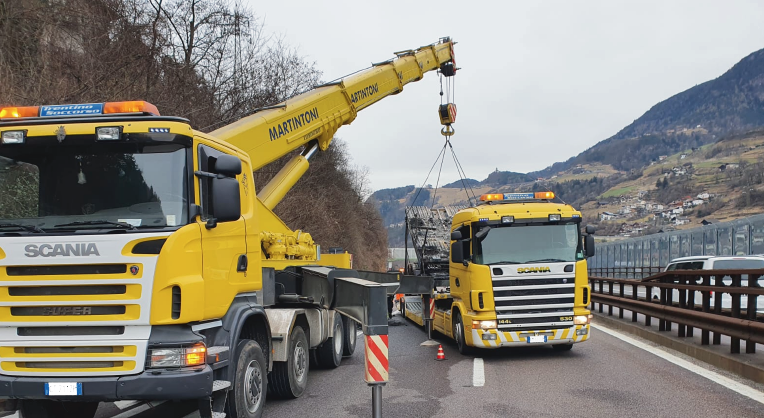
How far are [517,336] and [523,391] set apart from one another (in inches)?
104

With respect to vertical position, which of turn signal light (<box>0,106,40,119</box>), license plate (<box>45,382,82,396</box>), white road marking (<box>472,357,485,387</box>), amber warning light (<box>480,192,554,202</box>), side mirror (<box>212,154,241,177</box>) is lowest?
white road marking (<box>472,357,485,387</box>)

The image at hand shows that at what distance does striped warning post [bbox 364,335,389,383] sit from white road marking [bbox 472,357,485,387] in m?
2.75

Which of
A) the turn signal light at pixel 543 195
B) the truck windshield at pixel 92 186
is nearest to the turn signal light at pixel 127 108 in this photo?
the truck windshield at pixel 92 186

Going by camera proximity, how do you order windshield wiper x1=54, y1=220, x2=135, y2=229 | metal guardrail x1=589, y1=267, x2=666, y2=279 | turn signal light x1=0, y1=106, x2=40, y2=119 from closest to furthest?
windshield wiper x1=54, y1=220, x2=135, y2=229, turn signal light x1=0, y1=106, x2=40, y2=119, metal guardrail x1=589, y1=267, x2=666, y2=279

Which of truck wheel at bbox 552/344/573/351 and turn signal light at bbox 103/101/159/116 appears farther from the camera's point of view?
truck wheel at bbox 552/344/573/351

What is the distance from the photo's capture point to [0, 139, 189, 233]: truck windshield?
18.0 ft

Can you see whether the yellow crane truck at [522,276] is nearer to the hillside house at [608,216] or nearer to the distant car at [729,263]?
the distant car at [729,263]

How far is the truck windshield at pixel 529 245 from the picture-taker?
1115 centimetres

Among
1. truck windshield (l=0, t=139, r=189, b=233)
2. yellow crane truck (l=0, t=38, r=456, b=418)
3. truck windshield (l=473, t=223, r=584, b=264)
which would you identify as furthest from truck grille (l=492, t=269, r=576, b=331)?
truck windshield (l=0, t=139, r=189, b=233)

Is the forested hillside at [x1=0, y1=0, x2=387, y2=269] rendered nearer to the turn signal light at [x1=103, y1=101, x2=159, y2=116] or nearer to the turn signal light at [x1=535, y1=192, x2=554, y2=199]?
the turn signal light at [x1=103, y1=101, x2=159, y2=116]

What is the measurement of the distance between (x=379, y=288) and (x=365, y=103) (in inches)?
324

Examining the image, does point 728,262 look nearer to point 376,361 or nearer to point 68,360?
point 376,361

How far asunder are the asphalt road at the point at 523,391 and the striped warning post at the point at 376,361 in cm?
90

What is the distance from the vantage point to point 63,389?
17.2 ft
